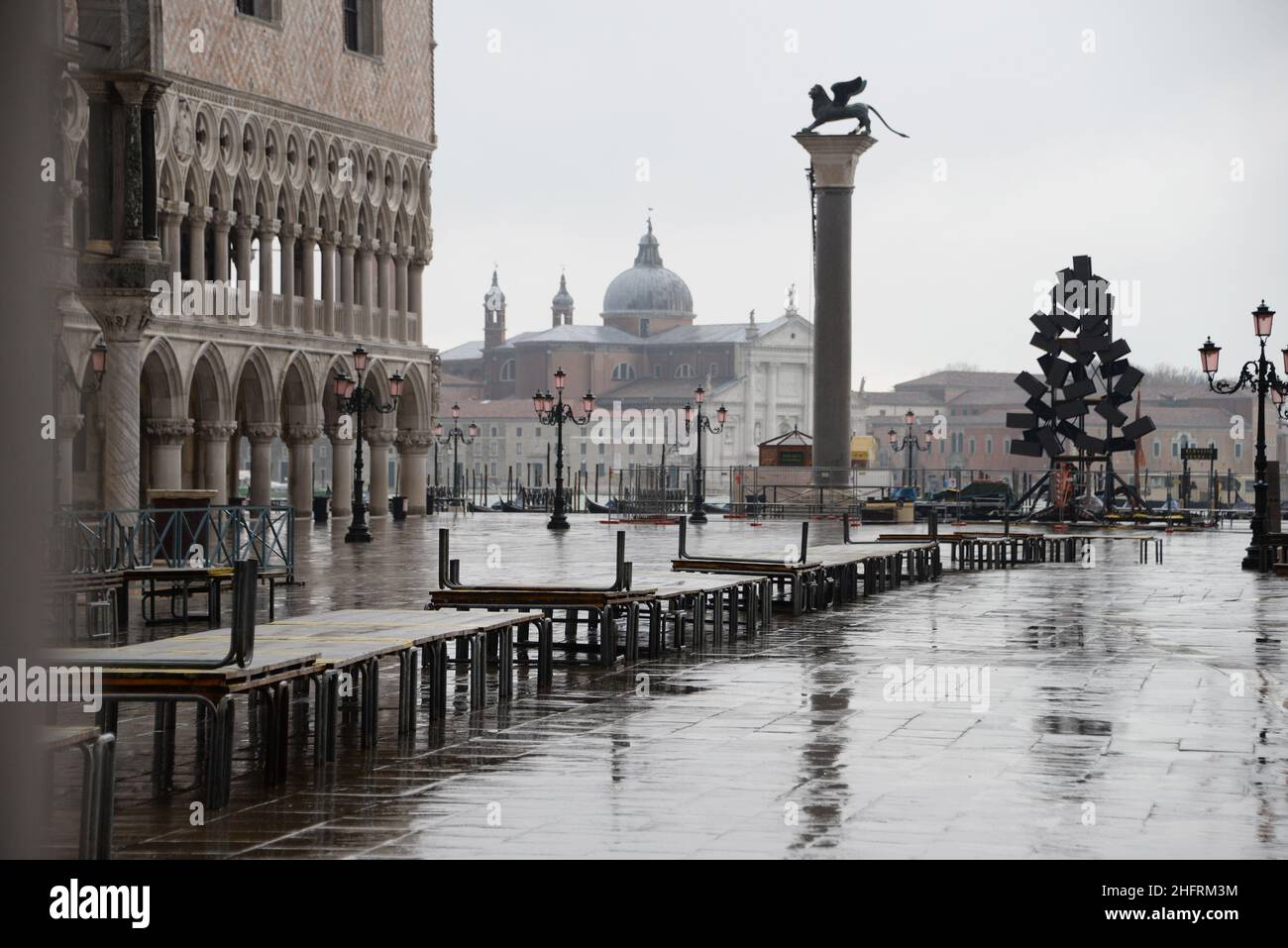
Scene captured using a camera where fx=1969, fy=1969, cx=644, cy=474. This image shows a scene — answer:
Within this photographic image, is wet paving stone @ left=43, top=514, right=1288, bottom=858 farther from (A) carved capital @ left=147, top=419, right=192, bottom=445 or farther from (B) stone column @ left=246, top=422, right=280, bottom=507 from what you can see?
(B) stone column @ left=246, top=422, right=280, bottom=507

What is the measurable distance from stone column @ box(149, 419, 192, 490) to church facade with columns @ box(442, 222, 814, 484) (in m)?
93.4

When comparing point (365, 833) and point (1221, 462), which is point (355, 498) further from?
point (1221, 462)

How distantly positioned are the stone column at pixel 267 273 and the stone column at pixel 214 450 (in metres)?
3.29

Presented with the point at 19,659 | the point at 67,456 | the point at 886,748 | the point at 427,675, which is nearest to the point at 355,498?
the point at 67,456

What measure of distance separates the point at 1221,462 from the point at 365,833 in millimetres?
141532

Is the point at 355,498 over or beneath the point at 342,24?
beneath

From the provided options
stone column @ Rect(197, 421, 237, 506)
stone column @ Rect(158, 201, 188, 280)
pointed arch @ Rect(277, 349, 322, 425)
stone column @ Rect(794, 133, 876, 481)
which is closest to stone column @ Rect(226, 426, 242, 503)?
pointed arch @ Rect(277, 349, 322, 425)

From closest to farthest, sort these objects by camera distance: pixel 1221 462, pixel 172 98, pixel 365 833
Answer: pixel 365 833 < pixel 172 98 < pixel 1221 462

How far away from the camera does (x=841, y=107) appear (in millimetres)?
52188

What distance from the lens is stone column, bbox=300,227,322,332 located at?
49.6 m

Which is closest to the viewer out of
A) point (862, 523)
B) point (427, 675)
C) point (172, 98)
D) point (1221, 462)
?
point (427, 675)

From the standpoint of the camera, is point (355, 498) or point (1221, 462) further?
point (1221, 462)

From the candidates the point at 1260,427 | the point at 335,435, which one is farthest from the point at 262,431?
the point at 1260,427

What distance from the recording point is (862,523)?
4862 cm
